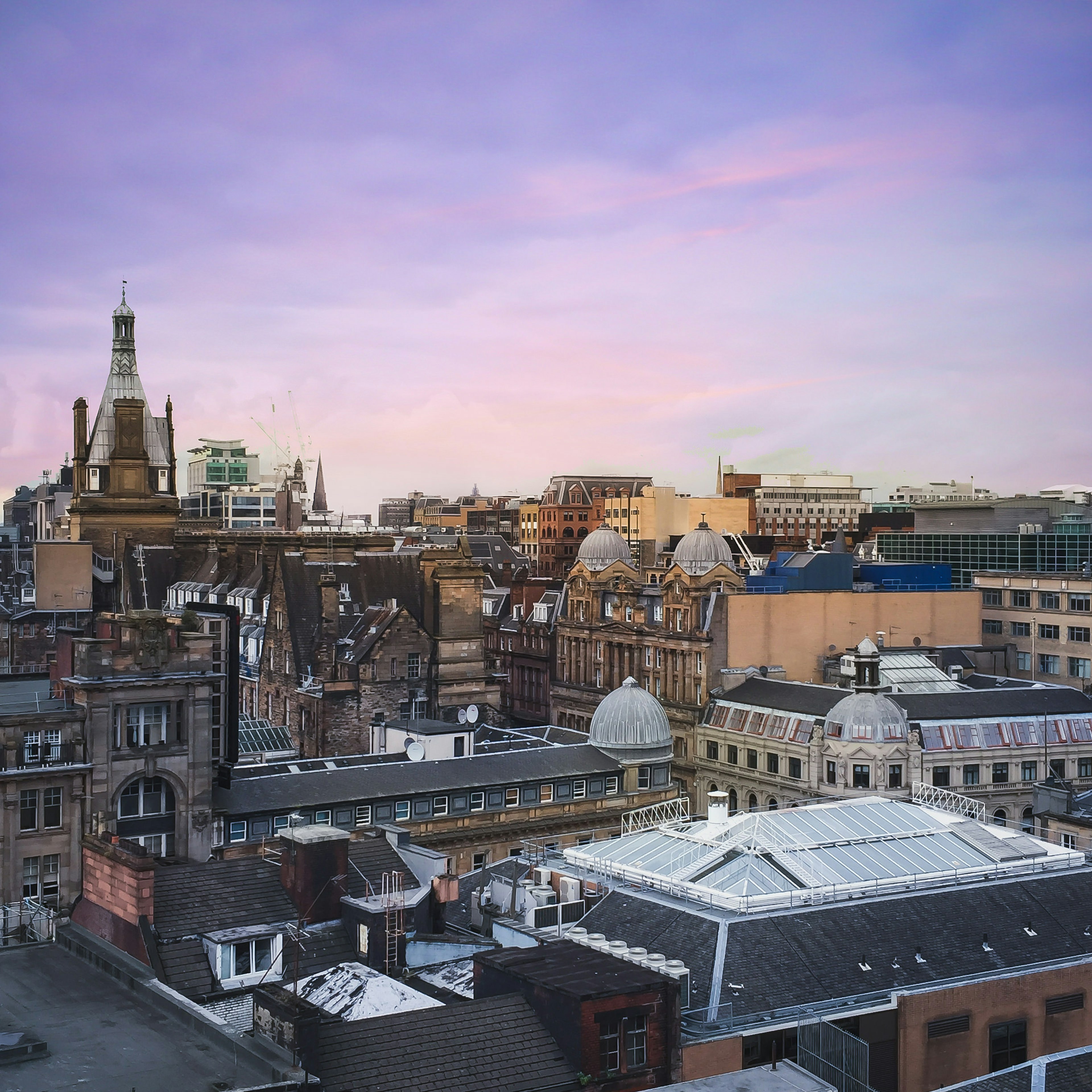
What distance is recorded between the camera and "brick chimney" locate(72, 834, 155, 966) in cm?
4556

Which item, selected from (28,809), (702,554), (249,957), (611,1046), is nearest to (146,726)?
(28,809)

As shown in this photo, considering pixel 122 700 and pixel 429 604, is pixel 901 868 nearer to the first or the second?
pixel 122 700

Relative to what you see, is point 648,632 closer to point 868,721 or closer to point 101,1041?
point 868,721

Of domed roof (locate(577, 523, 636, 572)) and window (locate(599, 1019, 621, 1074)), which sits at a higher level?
domed roof (locate(577, 523, 636, 572))

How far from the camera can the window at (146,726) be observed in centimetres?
6844

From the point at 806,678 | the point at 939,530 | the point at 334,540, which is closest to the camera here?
the point at 806,678

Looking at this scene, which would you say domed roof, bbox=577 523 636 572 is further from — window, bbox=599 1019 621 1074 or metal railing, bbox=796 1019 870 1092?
window, bbox=599 1019 621 1074

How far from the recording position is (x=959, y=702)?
9606cm

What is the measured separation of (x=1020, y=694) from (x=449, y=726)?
3860 cm

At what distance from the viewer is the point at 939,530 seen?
164 meters

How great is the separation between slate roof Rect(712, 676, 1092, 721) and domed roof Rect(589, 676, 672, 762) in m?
11.1

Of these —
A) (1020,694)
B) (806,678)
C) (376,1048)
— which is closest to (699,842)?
(376,1048)

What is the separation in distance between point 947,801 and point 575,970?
43.5m

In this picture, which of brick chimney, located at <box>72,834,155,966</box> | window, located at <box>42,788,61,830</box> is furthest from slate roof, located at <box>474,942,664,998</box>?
window, located at <box>42,788,61,830</box>
